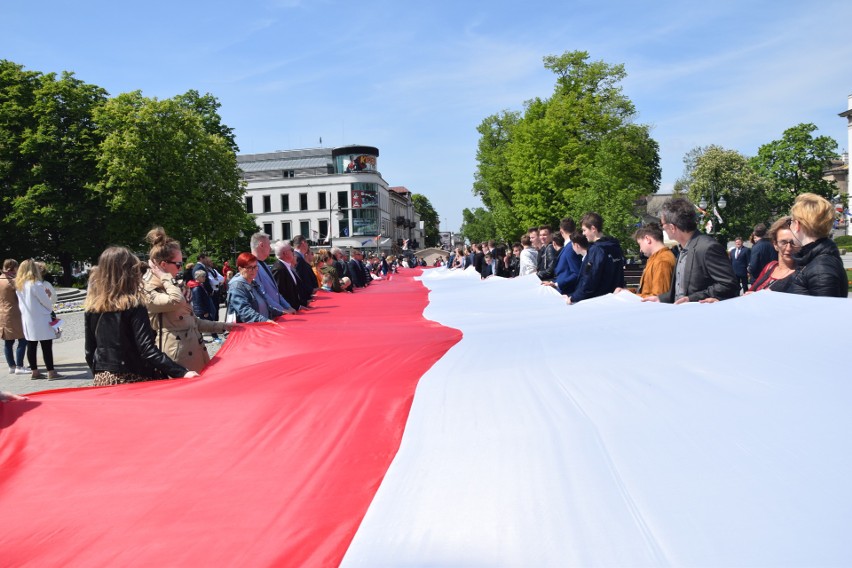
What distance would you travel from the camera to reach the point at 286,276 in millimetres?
8578

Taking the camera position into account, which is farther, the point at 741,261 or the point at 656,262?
the point at 741,261

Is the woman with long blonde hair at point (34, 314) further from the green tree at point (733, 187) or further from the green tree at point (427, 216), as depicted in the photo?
the green tree at point (427, 216)

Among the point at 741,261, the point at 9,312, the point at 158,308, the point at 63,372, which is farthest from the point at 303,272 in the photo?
the point at 741,261

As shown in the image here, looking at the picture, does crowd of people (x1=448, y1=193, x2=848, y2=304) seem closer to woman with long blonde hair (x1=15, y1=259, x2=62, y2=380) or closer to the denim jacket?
the denim jacket

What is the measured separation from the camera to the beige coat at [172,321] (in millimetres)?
5008

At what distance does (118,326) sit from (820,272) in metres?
A: 4.21

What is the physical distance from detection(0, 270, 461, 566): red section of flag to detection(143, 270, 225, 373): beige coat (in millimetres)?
925

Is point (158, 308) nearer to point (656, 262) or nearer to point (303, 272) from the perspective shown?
point (656, 262)

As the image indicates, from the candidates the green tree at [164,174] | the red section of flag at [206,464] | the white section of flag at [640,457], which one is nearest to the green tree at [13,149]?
the green tree at [164,174]

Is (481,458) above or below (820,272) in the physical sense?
below

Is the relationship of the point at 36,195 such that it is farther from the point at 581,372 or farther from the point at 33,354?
the point at 581,372

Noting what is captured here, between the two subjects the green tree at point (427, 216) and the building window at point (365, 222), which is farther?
the green tree at point (427, 216)

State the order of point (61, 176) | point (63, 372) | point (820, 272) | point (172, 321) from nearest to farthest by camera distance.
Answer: point (820, 272) < point (172, 321) < point (63, 372) < point (61, 176)

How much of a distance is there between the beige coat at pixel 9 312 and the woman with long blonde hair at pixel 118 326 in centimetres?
727
